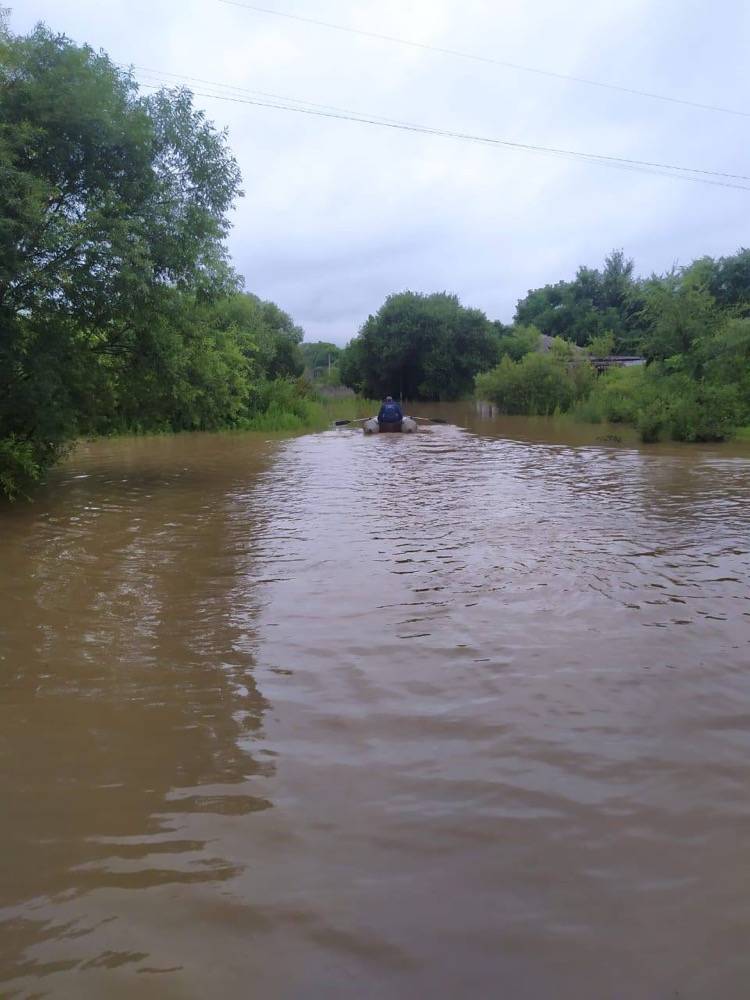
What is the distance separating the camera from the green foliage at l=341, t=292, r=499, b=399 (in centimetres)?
5503

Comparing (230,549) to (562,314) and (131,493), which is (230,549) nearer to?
(131,493)

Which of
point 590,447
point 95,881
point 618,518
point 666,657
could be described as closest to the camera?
point 95,881

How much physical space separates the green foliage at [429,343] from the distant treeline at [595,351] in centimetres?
8

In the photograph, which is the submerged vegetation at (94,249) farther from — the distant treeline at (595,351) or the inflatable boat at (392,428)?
the distant treeline at (595,351)

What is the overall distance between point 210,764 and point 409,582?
140 inches

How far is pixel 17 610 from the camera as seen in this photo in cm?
625

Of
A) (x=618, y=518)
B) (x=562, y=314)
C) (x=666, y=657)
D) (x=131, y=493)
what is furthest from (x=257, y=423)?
(x=562, y=314)

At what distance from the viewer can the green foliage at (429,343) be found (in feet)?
181

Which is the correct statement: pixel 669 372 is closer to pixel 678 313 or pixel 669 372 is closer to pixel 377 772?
pixel 678 313

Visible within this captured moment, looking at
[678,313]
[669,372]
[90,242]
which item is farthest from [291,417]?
[90,242]

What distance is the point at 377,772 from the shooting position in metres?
3.61

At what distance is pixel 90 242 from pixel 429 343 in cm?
4545

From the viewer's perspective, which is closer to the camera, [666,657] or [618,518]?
[666,657]

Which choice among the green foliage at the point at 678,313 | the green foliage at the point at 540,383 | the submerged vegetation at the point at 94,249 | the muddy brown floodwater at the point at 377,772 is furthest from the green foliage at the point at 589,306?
the muddy brown floodwater at the point at 377,772
